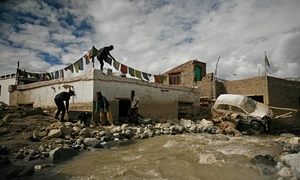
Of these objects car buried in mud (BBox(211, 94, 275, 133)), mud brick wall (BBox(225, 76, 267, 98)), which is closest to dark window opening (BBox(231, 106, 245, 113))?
car buried in mud (BBox(211, 94, 275, 133))

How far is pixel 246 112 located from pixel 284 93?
6.39 meters

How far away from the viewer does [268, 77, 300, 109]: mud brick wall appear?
1404 centimetres

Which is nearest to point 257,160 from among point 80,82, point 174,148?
point 174,148

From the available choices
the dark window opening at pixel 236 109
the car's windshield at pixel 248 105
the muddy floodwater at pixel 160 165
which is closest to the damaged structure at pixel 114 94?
the dark window opening at pixel 236 109

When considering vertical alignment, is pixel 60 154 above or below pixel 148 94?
below

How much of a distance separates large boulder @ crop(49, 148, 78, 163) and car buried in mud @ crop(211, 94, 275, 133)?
9.38 meters

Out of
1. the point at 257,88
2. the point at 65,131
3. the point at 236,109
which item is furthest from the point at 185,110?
the point at 65,131

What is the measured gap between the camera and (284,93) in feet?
48.1

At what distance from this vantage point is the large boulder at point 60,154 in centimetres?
410

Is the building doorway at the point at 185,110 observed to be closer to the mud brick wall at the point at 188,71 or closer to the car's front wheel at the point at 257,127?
the car's front wheel at the point at 257,127

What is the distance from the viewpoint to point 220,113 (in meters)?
11.9

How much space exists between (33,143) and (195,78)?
16.0 m

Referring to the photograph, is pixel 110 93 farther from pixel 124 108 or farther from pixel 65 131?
pixel 65 131

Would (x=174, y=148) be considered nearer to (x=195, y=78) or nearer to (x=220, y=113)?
(x=220, y=113)
